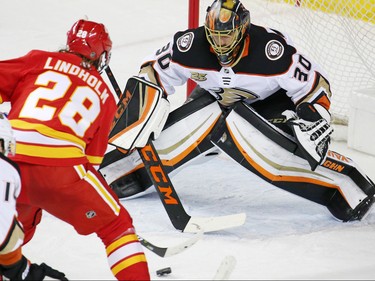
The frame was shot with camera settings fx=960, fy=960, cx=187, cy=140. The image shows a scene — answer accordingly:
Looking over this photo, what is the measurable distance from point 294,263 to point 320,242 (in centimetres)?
24

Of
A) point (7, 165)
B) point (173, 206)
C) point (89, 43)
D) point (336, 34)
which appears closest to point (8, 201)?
point (7, 165)

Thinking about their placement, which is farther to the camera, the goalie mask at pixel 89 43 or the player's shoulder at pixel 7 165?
the goalie mask at pixel 89 43

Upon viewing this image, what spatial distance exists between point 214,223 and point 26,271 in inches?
37.7

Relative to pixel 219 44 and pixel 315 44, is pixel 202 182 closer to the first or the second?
pixel 219 44

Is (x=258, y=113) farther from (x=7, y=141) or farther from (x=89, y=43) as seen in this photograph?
(x=7, y=141)

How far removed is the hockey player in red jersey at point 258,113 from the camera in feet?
12.0

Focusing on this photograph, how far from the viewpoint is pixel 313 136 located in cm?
359

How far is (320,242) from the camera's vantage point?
3525 mm

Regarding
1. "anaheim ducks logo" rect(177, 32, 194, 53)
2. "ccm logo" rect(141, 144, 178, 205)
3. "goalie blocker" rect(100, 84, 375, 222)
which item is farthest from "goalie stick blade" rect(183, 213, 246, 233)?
"anaheim ducks logo" rect(177, 32, 194, 53)

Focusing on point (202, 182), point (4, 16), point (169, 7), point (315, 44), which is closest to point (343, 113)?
point (315, 44)

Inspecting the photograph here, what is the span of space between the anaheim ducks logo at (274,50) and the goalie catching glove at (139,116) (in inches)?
17.6

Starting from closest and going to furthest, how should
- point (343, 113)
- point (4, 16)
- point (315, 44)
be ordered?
point (343, 113) < point (315, 44) < point (4, 16)

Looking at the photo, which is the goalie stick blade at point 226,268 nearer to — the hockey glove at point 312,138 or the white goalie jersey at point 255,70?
the hockey glove at point 312,138

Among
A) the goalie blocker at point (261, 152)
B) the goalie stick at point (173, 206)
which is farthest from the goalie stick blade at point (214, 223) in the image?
the goalie blocker at point (261, 152)
